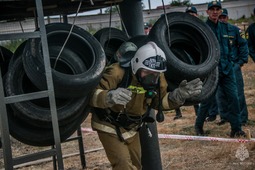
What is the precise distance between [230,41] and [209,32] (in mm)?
2614

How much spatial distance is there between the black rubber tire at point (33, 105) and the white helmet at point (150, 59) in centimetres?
61

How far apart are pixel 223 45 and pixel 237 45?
51 cm

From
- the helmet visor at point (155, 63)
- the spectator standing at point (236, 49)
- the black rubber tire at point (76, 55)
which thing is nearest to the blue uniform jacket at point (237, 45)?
the spectator standing at point (236, 49)

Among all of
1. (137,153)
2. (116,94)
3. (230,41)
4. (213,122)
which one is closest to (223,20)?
(230,41)

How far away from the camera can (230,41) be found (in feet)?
25.0

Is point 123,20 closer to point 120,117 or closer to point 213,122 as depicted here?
point 120,117

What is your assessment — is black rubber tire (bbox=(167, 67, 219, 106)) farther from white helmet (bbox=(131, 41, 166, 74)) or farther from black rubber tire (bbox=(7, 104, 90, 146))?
black rubber tire (bbox=(7, 104, 90, 146))

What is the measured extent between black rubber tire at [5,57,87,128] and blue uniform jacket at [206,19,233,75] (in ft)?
11.5

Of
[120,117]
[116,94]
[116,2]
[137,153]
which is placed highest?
[116,2]

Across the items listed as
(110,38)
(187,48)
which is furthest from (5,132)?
(187,48)

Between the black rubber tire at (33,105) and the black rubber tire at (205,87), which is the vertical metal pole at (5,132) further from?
the black rubber tire at (205,87)

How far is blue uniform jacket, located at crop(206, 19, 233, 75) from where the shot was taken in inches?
292

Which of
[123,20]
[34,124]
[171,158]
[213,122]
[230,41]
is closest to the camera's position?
[34,124]

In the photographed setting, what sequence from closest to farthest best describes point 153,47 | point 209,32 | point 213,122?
point 153,47, point 209,32, point 213,122
